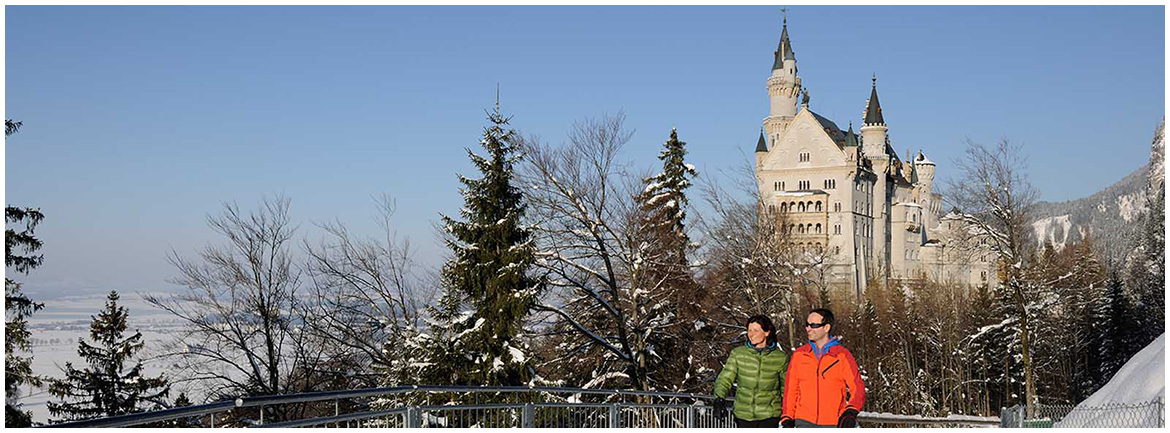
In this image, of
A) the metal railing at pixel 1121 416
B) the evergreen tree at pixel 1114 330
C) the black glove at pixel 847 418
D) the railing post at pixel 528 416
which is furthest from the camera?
the evergreen tree at pixel 1114 330

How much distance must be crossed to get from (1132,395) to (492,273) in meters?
13.6

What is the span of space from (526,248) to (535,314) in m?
1.91

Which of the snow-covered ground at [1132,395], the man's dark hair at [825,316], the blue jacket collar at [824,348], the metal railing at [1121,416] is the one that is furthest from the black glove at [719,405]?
the snow-covered ground at [1132,395]

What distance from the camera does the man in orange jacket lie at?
7.61m

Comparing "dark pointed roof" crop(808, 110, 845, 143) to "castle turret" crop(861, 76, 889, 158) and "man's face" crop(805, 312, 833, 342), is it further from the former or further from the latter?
"man's face" crop(805, 312, 833, 342)

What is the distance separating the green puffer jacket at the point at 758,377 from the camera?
8172mm

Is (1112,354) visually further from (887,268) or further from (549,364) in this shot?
(887,268)

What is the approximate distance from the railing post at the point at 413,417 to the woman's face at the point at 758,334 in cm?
324

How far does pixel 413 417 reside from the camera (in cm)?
951

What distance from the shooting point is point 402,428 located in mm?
9398

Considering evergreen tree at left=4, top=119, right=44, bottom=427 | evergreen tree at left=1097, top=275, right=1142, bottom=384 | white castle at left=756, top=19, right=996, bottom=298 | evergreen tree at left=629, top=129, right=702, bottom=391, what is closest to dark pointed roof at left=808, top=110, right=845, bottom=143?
white castle at left=756, top=19, right=996, bottom=298

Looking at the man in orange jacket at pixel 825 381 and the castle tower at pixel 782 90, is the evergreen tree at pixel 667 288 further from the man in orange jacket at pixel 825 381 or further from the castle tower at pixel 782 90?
the castle tower at pixel 782 90

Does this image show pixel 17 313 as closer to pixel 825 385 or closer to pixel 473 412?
pixel 473 412

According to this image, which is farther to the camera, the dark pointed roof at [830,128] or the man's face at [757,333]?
Answer: the dark pointed roof at [830,128]
